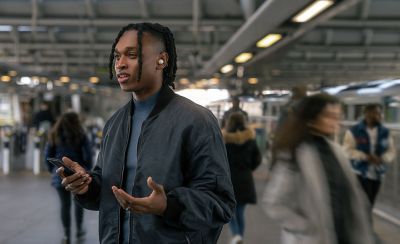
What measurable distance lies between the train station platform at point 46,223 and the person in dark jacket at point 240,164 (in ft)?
1.93

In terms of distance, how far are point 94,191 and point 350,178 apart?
1353 mm

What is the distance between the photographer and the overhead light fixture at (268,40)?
6602 millimetres

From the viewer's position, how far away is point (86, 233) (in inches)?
247

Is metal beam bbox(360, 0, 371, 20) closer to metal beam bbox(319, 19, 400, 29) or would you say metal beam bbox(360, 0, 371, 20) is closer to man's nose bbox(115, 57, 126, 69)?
metal beam bbox(319, 19, 400, 29)

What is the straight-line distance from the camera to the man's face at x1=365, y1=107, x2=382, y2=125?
18.6 ft

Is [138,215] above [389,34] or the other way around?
the other way around

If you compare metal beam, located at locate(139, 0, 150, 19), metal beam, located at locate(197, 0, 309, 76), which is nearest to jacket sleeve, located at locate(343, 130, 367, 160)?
metal beam, located at locate(197, 0, 309, 76)

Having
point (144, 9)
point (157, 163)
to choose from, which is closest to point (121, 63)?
point (157, 163)

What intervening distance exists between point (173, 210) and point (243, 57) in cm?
724

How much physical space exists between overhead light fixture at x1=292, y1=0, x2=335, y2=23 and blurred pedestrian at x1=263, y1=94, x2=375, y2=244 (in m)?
2.21

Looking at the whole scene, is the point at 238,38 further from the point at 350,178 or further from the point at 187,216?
the point at 187,216

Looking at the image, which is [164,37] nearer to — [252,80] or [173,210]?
[173,210]

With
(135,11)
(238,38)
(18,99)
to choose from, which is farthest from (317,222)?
(18,99)

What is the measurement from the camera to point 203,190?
1.70 metres
